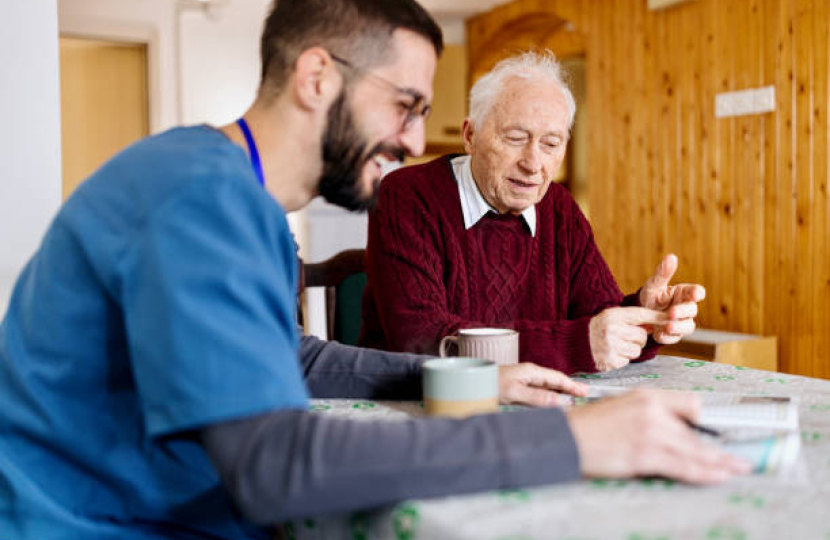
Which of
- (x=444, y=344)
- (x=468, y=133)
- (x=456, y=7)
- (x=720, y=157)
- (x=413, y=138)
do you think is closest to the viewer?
(x=413, y=138)

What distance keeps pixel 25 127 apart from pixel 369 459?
4.85 feet

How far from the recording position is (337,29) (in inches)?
36.2

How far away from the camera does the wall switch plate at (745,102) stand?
12.2 feet

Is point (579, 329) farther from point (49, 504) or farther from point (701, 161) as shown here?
point (701, 161)

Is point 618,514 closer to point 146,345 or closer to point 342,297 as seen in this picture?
point 146,345

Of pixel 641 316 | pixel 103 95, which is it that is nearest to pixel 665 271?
pixel 641 316

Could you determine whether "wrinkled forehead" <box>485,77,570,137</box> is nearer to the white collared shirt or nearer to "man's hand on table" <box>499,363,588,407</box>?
the white collared shirt

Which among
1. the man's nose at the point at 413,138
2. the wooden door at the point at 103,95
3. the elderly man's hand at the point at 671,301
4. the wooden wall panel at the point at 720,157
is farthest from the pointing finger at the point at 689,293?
the wooden door at the point at 103,95

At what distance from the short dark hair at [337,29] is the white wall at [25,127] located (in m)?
A: 1.07

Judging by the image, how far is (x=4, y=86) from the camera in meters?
1.76

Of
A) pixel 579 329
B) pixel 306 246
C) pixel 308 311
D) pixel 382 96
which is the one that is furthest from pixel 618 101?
pixel 382 96

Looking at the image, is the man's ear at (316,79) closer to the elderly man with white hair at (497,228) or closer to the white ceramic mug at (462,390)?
the white ceramic mug at (462,390)

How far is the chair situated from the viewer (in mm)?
2041

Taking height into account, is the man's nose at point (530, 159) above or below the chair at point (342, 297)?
above
